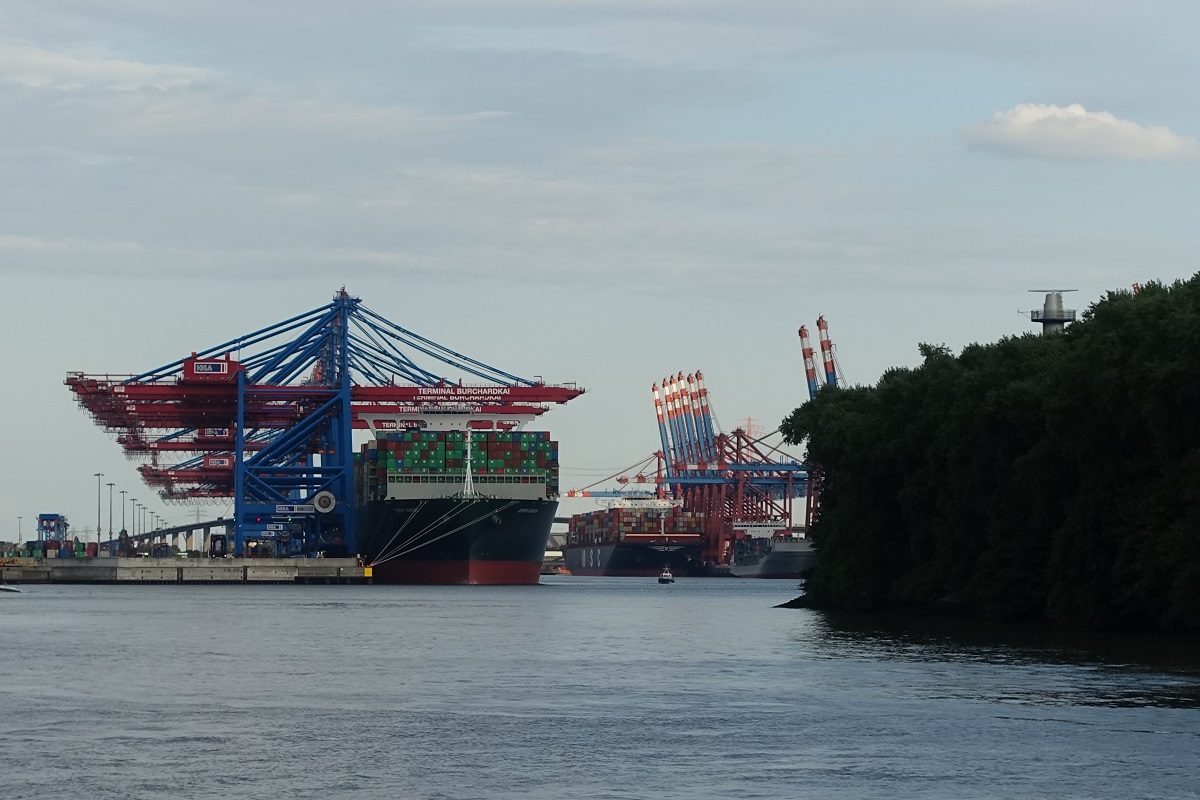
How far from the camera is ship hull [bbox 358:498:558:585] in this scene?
155m

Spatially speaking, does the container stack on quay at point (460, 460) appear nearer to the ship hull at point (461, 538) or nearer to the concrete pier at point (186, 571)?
the ship hull at point (461, 538)

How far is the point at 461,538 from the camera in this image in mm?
156125

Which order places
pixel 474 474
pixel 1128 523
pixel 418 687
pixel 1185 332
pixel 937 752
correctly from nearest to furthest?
pixel 937 752, pixel 418 687, pixel 1185 332, pixel 1128 523, pixel 474 474

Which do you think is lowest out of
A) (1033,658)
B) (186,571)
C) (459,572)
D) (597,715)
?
(597,715)

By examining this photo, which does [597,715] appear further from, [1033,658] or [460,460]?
[460,460]

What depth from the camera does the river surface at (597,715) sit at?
30984mm

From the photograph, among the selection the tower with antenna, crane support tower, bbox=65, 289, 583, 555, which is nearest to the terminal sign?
crane support tower, bbox=65, 289, 583, 555

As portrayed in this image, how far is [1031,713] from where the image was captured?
39.9 metres

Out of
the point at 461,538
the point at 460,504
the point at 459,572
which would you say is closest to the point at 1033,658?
the point at 460,504

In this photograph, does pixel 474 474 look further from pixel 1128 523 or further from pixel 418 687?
pixel 418 687

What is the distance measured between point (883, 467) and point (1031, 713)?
147ft

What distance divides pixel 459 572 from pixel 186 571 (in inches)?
1166

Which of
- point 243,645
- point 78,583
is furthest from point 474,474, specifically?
point 243,645

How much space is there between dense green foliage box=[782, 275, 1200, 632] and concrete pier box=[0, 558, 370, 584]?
7748 centimetres
